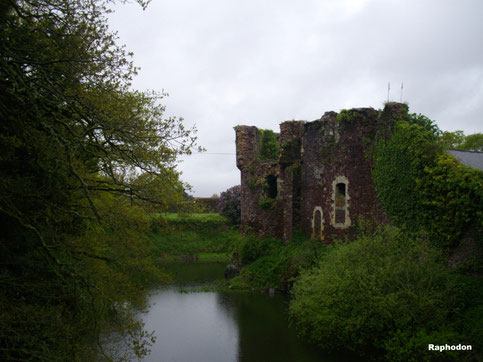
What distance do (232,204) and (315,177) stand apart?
584 inches

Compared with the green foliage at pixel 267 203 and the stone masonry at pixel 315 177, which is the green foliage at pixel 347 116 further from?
the green foliage at pixel 267 203

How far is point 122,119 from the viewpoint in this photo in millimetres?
8781

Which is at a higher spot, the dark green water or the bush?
the bush

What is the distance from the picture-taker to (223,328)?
13.1 meters

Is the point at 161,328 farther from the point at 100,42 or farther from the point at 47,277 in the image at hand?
the point at 100,42

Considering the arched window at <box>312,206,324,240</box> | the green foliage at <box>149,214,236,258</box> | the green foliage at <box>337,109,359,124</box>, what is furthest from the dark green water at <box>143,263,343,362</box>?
the green foliage at <box>149,214,236,258</box>

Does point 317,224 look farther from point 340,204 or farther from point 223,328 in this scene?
point 223,328

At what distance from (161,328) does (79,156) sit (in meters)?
7.52

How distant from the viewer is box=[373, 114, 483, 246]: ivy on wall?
9954 mm

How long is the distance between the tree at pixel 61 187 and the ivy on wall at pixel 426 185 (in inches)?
265

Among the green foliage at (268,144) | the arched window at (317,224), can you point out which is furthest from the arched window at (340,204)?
the green foliage at (268,144)

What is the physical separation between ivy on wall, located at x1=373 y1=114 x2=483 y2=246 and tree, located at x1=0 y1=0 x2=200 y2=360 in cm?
673

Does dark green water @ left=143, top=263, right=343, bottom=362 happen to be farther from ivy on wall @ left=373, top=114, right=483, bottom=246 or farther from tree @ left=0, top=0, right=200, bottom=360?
ivy on wall @ left=373, top=114, right=483, bottom=246

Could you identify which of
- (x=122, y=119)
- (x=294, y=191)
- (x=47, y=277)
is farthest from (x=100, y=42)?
(x=294, y=191)
